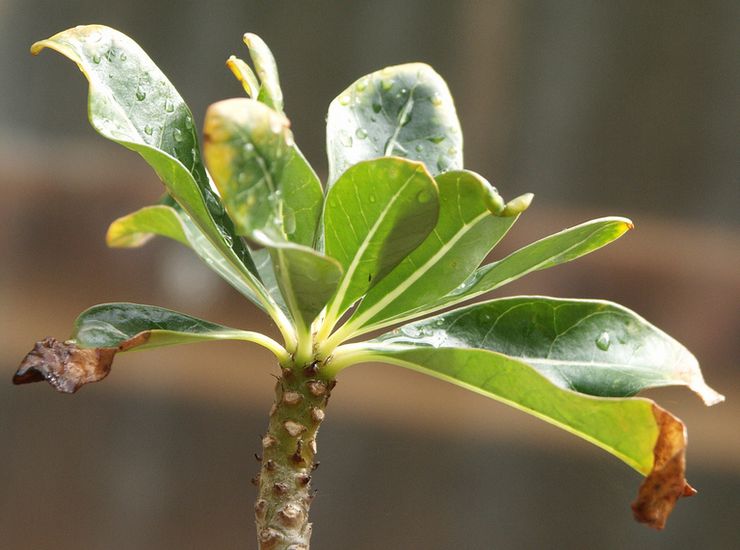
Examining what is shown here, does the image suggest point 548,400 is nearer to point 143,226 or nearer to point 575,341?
point 575,341

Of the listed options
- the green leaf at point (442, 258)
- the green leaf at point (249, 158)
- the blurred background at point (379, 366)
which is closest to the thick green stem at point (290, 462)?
the green leaf at point (442, 258)

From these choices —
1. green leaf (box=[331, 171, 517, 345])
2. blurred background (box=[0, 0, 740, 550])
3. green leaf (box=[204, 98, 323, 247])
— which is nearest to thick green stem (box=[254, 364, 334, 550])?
green leaf (box=[331, 171, 517, 345])

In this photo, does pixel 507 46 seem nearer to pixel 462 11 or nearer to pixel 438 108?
pixel 462 11

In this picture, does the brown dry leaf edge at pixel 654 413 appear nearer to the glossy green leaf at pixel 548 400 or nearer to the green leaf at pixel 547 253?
the glossy green leaf at pixel 548 400

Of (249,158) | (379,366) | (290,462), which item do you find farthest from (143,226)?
(379,366)

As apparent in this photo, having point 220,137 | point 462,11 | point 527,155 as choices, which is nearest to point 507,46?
point 462,11
